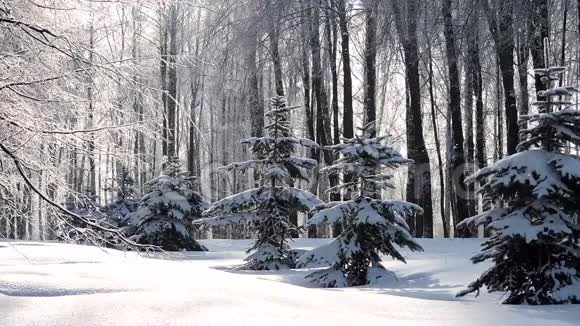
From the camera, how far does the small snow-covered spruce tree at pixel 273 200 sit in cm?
1117

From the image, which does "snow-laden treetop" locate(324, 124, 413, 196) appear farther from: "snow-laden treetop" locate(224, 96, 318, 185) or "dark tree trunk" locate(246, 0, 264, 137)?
"dark tree trunk" locate(246, 0, 264, 137)

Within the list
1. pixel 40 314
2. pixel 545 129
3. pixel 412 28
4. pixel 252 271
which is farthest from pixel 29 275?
pixel 412 28

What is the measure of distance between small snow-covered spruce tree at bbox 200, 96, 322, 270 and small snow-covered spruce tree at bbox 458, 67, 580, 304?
17.2 feet

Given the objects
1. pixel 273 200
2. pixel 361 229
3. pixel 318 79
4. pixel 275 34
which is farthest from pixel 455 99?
pixel 361 229

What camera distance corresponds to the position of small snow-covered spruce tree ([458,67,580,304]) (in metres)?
5.82

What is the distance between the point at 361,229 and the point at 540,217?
3184 millimetres

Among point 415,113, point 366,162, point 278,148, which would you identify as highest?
point 415,113

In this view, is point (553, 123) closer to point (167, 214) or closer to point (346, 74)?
point (346, 74)

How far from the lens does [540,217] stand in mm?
6004

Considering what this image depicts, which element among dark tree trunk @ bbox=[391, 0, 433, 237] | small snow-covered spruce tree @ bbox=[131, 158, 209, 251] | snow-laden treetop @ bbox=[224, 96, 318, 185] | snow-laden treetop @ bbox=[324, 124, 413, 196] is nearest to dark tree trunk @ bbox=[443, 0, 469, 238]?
dark tree trunk @ bbox=[391, 0, 433, 237]

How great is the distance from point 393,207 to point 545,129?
10.1 ft

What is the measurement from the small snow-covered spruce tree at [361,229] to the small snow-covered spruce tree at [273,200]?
2.23m

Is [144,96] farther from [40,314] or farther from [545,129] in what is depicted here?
[545,129]

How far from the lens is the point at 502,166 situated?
20.0 feet
